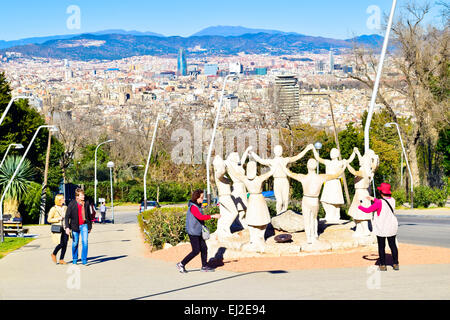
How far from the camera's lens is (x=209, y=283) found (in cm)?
1082

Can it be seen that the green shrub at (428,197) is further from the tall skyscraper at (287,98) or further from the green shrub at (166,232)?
the green shrub at (166,232)

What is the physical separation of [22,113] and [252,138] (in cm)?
1701

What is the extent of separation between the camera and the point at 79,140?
67375 mm

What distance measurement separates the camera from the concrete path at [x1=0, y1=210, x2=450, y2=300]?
945 cm

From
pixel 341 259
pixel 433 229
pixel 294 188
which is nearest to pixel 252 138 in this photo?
pixel 294 188

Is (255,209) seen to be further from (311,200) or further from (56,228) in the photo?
(56,228)

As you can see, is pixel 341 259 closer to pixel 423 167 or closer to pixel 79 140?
pixel 423 167

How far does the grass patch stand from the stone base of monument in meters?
6.34

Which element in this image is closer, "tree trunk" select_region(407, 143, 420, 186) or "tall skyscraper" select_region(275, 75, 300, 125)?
"tree trunk" select_region(407, 143, 420, 186)

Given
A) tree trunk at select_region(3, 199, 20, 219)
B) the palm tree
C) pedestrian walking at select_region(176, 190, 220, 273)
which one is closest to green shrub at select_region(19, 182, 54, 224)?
the palm tree

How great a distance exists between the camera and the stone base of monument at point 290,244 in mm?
13906

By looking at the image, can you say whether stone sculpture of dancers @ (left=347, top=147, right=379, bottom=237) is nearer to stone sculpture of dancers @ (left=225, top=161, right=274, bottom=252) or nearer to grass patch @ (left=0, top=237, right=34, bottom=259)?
stone sculpture of dancers @ (left=225, top=161, right=274, bottom=252)

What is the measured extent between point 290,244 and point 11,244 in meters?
10.8

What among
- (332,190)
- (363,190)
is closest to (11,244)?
(332,190)
